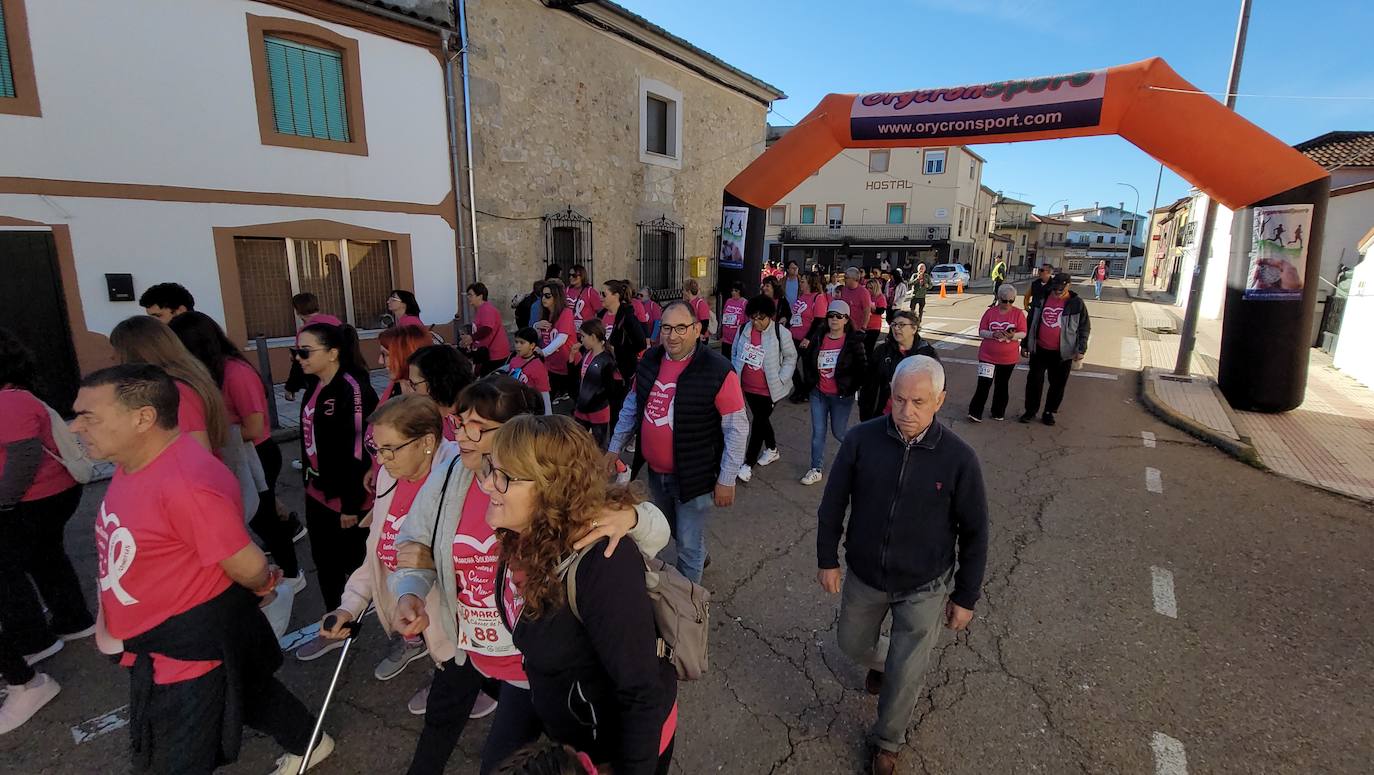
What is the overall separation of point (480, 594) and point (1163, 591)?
4548 millimetres

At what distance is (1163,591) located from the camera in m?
4.20

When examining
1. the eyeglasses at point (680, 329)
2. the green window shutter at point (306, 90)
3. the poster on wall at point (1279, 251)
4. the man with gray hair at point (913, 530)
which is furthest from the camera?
the green window shutter at point (306, 90)

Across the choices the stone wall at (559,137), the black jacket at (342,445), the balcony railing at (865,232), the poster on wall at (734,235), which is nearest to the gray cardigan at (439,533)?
the black jacket at (342,445)

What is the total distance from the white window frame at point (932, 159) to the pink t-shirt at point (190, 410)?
145 feet

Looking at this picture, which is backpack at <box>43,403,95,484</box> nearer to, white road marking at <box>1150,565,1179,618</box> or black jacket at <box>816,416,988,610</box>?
black jacket at <box>816,416,988,610</box>

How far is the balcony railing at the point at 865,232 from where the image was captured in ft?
137

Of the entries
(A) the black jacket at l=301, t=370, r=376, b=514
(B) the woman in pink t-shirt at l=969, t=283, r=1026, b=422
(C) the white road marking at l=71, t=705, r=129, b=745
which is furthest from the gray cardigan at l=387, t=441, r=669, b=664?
(B) the woman in pink t-shirt at l=969, t=283, r=1026, b=422

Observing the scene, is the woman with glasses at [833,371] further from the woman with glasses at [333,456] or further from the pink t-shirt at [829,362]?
the woman with glasses at [333,456]

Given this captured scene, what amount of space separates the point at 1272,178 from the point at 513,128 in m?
11.4

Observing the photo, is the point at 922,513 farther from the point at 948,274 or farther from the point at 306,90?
the point at 948,274

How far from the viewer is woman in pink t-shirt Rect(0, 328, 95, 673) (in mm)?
2834

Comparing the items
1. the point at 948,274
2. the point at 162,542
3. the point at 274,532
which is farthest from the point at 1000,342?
the point at 948,274

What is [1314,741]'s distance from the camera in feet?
9.59

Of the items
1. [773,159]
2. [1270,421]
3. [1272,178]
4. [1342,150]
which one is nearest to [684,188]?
[773,159]
